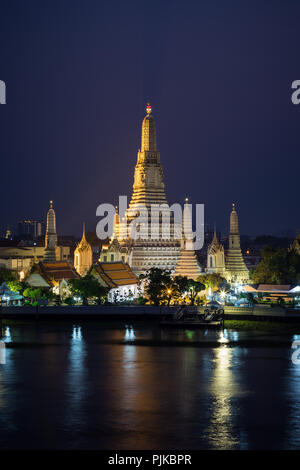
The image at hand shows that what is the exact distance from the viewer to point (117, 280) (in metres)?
62.1

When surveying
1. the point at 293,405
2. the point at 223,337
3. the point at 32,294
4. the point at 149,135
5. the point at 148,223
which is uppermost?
the point at 149,135

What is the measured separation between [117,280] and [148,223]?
41.9 feet

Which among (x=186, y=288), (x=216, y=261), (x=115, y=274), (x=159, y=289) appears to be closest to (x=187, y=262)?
(x=216, y=261)

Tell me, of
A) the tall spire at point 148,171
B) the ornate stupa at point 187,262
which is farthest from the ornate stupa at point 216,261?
the tall spire at point 148,171

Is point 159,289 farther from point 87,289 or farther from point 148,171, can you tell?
point 148,171

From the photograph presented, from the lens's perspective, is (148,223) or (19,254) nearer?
(148,223)

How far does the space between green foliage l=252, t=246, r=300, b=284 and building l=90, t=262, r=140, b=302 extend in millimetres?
9082

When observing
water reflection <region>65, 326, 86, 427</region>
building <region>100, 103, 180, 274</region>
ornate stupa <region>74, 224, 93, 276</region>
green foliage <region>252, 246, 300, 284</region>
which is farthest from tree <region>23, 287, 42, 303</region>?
green foliage <region>252, 246, 300, 284</region>

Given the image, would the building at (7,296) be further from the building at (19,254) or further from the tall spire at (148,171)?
the building at (19,254)

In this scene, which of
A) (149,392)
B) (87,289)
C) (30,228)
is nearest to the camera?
(149,392)

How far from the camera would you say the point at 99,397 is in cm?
2878

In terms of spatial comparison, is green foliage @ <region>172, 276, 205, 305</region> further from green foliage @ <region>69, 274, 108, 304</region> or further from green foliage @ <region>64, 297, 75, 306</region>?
green foliage @ <region>64, 297, 75, 306</region>

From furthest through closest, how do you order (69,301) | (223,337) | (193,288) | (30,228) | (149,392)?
(30,228) → (193,288) → (69,301) → (223,337) → (149,392)

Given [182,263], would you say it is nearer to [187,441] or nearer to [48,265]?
[48,265]
